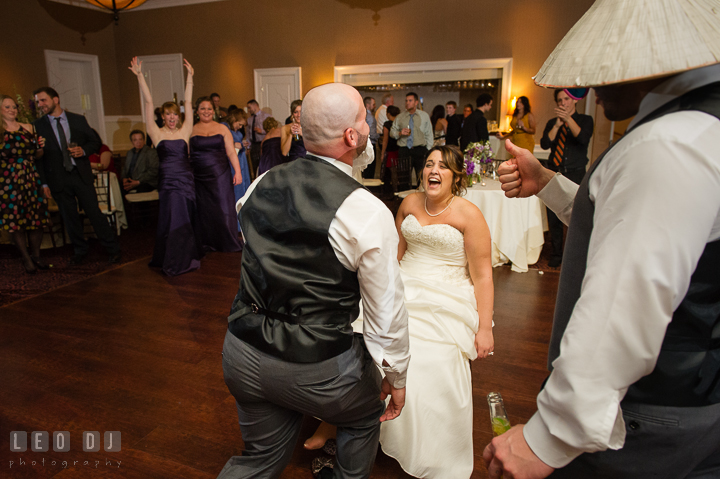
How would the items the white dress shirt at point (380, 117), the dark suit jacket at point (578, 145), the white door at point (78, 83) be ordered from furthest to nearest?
the white door at point (78, 83), the white dress shirt at point (380, 117), the dark suit jacket at point (578, 145)

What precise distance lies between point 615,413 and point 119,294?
4085mm

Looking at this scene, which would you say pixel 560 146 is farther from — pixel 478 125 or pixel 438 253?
pixel 438 253

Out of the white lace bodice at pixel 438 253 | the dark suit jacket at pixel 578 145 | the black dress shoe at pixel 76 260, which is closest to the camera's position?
the white lace bodice at pixel 438 253

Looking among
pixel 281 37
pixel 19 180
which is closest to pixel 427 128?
pixel 281 37

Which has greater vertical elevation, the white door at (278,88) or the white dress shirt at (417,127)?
the white door at (278,88)

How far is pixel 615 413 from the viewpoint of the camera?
24.6 inches

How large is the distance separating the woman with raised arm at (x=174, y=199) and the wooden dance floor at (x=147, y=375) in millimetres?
405

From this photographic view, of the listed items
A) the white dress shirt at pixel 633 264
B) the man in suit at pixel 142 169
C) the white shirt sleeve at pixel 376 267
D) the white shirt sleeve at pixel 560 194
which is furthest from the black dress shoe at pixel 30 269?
the white dress shirt at pixel 633 264

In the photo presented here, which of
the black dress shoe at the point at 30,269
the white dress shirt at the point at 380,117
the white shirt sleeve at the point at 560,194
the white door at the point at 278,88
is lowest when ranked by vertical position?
the black dress shoe at the point at 30,269

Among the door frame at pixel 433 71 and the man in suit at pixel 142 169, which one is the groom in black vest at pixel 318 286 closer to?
the man in suit at pixel 142 169

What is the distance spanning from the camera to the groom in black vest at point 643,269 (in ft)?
1.95

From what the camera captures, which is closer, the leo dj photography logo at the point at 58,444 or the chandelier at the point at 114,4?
the leo dj photography logo at the point at 58,444

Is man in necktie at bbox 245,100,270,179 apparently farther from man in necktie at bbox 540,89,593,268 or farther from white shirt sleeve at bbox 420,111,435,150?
man in necktie at bbox 540,89,593,268

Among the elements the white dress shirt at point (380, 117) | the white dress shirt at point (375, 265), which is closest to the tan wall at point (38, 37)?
the white dress shirt at point (380, 117)
